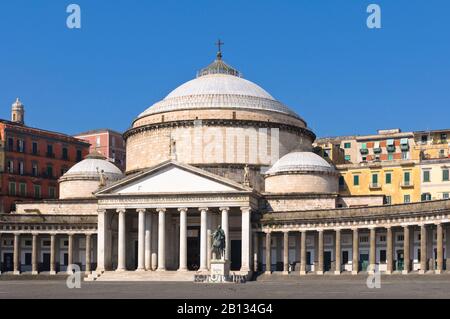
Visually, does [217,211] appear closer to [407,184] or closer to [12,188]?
[407,184]

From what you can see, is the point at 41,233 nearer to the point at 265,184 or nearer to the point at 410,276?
the point at 265,184

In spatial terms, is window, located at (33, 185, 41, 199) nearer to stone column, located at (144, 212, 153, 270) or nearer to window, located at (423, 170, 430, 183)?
stone column, located at (144, 212, 153, 270)

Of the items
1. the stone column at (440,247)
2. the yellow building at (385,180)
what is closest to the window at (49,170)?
the yellow building at (385,180)

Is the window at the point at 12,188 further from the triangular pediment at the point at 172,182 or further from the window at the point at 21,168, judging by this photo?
the triangular pediment at the point at 172,182

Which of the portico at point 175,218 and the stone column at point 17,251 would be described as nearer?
the portico at point 175,218

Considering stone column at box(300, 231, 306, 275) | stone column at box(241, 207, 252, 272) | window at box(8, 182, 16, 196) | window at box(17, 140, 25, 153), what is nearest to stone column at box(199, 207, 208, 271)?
stone column at box(241, 207, 252, 272)

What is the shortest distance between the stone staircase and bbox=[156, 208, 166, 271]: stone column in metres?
2.54

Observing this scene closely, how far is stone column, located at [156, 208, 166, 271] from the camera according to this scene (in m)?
109

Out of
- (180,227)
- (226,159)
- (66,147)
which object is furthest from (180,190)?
(66,147)

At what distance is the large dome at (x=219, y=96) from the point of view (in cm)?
12519

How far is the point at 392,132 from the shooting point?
501 ft

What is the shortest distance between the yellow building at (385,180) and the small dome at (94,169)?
101 feet

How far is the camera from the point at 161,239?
109438mm
